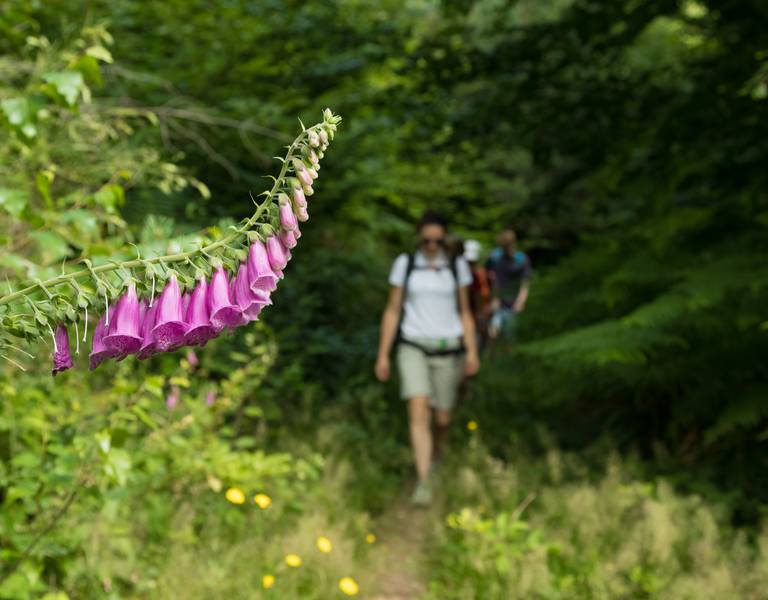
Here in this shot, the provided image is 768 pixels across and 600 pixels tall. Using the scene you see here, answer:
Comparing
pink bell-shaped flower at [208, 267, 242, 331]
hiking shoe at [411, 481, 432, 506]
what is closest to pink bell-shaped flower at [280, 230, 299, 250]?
pink bell-shaped flower at [208, 267, 242, 331]

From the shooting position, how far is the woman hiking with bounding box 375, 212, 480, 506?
6.32m

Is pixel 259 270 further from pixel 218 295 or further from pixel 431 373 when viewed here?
pixel 431 373

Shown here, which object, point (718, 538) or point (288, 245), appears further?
point (718, 538)

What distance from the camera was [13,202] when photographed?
2742mm

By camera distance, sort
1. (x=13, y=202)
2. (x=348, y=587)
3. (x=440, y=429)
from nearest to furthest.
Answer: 1. (x=13, y=202)
2. (x=348, y=587)
3. (x=440, y=429)

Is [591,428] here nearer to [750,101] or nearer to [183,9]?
[750,101]

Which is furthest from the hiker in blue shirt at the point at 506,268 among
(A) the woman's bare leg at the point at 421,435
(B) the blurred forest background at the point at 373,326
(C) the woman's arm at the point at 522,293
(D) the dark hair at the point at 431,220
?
(D) the dark hair at the point at 431,220

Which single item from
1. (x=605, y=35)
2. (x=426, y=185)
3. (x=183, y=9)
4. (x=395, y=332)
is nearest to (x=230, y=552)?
(x=395, y=332)

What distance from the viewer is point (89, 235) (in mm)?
4238

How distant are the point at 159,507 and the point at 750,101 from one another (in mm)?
4590

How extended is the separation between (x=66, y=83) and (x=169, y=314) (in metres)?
1.39

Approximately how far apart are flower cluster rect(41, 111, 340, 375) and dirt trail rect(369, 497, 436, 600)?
12.0 feet

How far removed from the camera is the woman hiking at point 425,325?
20.7 ft

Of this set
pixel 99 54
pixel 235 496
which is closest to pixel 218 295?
pixel 99 54
